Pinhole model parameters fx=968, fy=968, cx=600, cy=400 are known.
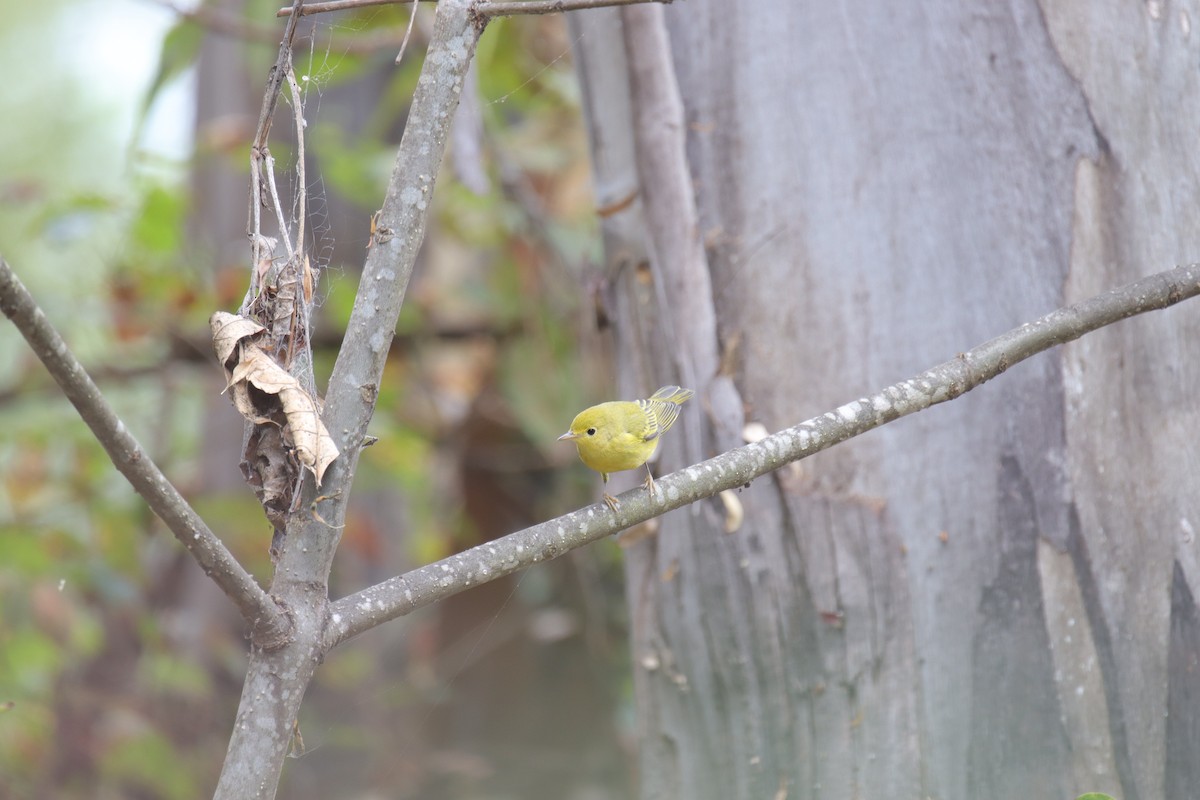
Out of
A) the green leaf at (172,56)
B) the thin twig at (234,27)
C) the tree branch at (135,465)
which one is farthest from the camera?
the thin twig at (234,27)

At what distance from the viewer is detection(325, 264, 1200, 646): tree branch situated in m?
0.88

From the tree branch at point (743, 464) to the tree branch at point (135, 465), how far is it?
0.25 feet

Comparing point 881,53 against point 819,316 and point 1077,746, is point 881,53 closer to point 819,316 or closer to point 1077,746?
point 819,316

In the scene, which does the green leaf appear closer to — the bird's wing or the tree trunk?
the tree trunk

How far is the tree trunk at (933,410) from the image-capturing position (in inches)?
50.1

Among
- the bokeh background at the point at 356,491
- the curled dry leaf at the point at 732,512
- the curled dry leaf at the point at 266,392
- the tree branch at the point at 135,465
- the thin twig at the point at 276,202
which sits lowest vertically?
the tree branch at the point at 135,465

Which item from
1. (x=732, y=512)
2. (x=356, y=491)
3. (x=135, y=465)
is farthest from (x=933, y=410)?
(x=356, y=491)


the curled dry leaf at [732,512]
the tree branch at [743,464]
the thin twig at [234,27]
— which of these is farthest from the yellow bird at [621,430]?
the thin twig at [234,27]

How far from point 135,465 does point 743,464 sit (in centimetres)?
57

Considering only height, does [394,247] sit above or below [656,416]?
below

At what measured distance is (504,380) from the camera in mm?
3258

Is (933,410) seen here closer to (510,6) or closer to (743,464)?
(743,464)

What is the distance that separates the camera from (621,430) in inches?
58.4

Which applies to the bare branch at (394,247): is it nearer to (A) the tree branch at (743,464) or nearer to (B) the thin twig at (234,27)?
(A) the tree branch at (743,464)
